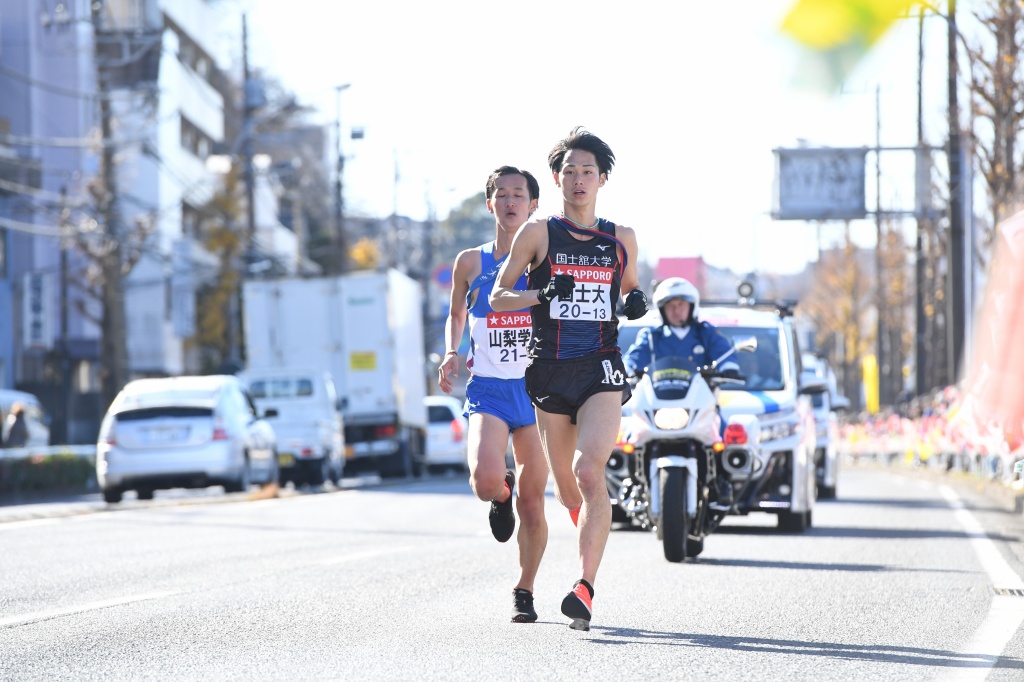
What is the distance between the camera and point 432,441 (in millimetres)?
36781

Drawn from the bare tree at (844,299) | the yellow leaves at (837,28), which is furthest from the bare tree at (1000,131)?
the bare tree at (844,299)

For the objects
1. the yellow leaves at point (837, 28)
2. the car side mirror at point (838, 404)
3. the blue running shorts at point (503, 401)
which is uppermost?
the yellow leaves at point (837, 28)

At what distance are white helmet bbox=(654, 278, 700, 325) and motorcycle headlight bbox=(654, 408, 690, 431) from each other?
0.90 metres

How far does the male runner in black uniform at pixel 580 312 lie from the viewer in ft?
24.3

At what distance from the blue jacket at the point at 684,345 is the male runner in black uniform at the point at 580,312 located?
434 centimetres

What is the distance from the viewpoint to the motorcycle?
11.2m

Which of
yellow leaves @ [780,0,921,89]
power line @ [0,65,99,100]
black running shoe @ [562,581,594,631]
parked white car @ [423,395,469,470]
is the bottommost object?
parked white car @ [423,395,469,470]

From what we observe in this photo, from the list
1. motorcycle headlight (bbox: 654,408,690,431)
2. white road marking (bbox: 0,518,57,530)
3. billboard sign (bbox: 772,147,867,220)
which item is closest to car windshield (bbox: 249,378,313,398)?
white road marking (bbox: 0,518,57,530)

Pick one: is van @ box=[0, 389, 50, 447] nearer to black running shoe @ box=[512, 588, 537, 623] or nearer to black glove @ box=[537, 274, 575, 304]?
black running shoe @ box=[512, 588, 537, 623]

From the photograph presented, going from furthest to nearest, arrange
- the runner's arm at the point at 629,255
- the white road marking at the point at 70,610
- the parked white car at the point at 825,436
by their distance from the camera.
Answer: the parked white car at the point at 825,436, the white road marking at the point at 70,610, the runner's arm at the point at 629,255

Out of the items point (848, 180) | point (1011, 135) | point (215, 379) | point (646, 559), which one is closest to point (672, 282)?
point (646, 559)

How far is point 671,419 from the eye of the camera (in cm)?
1141

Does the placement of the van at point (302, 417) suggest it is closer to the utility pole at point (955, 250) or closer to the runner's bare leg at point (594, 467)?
the utility pole at point (955, 250)

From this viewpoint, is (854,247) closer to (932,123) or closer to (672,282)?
(932,123)
